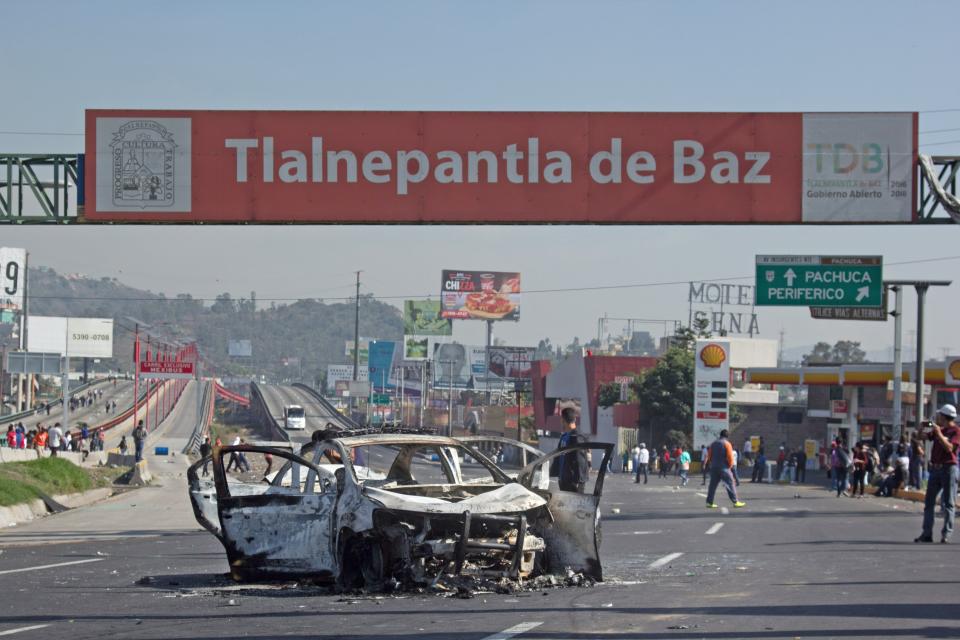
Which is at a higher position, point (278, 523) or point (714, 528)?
point (278, 523)

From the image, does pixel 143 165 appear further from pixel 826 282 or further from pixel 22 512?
pixel 826 282

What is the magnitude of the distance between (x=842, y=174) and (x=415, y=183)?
745 cm

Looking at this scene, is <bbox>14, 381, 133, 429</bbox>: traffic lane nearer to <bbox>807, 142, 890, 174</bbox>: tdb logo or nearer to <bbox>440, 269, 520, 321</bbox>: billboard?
<bbox>440, 269, 520, 321</bbox>: billboard

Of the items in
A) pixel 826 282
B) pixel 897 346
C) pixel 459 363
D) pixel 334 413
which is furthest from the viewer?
pixel 459 363

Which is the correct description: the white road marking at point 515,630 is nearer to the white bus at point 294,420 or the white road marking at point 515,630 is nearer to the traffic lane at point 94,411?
the traffic lane at point 94,411

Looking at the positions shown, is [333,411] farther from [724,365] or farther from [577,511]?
[577,511]

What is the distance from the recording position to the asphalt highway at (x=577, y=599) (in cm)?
793

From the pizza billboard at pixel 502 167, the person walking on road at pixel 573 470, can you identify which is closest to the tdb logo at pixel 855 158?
the pizza billboard at pixel 502 167

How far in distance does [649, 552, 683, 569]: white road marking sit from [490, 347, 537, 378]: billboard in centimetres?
11170

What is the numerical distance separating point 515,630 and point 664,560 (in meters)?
5.76

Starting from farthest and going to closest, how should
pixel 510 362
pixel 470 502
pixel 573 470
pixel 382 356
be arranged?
pixel 382 356, pixel 510 362, pixel 573 470, pixel 470 502

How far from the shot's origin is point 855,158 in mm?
21469

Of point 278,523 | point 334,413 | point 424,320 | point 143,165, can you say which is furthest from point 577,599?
Answer: point 424,320

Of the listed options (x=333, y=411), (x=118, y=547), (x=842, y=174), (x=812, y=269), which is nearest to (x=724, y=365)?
(x=812, y=269)
